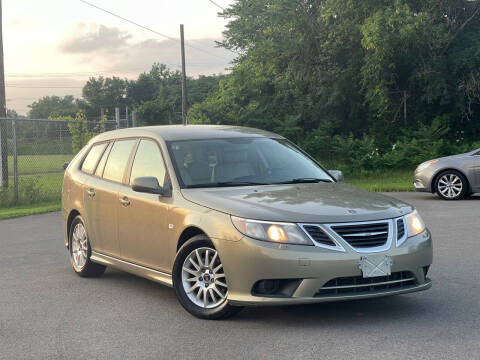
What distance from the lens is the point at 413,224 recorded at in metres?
6.55

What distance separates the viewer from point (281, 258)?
589 centimetres

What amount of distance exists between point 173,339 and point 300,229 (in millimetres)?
1267

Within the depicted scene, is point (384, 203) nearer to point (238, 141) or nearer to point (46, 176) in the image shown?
point (238, 141)

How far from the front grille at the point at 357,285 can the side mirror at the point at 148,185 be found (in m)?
1.86

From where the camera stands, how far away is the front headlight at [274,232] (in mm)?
5934

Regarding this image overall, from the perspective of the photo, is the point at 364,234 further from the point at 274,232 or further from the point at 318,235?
the point at 274,232

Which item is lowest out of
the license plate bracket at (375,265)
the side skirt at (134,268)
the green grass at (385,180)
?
the green grass at (385,180)

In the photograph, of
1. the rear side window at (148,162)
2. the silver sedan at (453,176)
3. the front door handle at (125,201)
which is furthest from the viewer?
the silver sedan at (453,176)

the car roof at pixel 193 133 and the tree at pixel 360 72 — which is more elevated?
the tree at pixel 360 72

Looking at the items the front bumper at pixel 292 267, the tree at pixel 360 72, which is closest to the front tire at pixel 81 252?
the front bumper at pixel 292 267

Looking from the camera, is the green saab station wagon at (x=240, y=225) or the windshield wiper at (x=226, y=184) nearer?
the green saab station wagon at (x=240, y=225)

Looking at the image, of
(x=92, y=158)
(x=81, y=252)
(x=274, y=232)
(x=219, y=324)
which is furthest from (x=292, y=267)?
(x=92, y=158)

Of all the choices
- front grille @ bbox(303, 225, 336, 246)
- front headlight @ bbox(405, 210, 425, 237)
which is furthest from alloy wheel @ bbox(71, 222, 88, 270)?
front headlight @ bbox(405, 210, 425, 237)

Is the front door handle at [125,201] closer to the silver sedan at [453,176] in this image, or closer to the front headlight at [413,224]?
the front headlight at [413,224]
